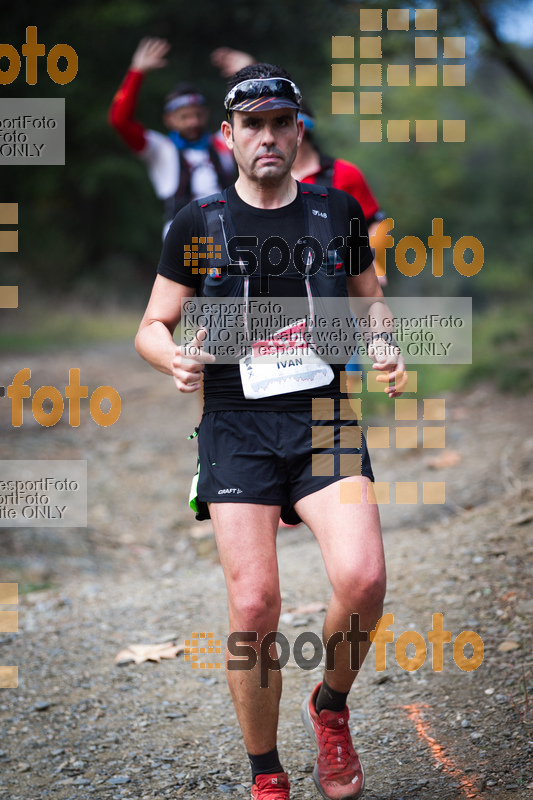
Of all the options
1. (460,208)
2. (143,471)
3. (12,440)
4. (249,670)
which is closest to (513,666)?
(249,670)

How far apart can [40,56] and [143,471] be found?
13952 mm

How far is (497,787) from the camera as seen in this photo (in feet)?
9.04

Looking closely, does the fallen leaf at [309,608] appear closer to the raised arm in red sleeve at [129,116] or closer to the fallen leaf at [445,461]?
the fallen leaf at [445,461]

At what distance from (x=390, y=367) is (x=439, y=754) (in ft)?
4.80

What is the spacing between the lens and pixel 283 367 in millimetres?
2770

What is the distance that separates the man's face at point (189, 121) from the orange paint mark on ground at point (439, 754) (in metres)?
3.92

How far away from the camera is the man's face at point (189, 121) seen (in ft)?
18.1

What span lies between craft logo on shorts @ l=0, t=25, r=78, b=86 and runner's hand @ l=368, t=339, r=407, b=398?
14724mm

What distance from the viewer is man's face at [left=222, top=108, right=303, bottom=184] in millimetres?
2789
